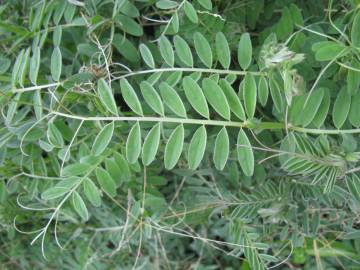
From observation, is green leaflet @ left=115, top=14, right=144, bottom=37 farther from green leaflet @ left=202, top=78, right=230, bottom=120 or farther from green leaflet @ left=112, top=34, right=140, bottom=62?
green leaflet @ left=202, top=78, right=230, bottom=120

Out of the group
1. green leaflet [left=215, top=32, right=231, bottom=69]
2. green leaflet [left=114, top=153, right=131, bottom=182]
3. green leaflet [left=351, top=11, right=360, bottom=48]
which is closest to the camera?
green leaflet [left=351, top=11, right=360, bottom=48]

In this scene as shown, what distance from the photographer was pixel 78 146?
3.92ft

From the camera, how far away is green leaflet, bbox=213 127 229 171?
88 cm

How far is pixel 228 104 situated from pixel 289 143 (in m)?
0.15

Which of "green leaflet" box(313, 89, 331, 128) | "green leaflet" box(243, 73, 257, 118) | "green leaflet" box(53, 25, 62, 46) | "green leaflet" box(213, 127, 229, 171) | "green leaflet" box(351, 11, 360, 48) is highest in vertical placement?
"green leaflet" box(351, 11, 360, 48)

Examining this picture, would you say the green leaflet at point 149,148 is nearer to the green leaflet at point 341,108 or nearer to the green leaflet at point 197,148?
the green leaflet at point 197,148

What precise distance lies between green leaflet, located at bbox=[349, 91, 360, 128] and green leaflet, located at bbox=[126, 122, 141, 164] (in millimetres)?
379

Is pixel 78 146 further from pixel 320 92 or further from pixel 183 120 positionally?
pixel 320 92

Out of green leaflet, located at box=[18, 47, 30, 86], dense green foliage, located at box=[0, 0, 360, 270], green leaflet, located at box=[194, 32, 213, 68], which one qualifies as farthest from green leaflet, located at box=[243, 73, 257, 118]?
green leaflet, located at box=[18, 47, 30, 86]

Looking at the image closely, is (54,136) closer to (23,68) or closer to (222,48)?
(23,68)

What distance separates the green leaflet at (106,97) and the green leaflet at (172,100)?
0.09 meters

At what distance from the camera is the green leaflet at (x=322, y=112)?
2.90 ft

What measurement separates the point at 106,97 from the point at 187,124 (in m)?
0.23

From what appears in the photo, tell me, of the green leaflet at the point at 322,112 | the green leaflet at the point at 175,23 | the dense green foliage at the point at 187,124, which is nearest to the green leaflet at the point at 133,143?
the dense green foliage at the point at 187,124
